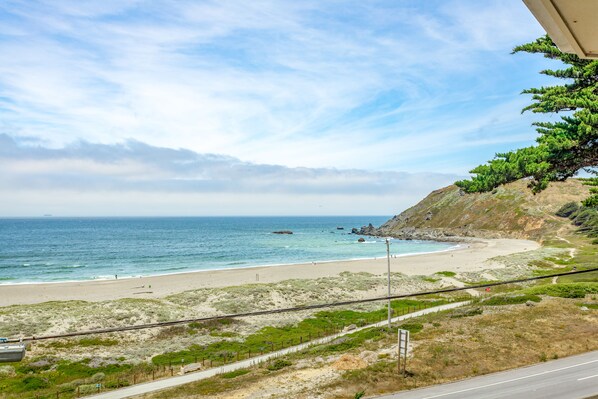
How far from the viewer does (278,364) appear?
29172mm

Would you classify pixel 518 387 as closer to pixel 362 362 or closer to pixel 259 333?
pixel 362 362

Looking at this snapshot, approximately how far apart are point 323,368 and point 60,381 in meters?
18.8

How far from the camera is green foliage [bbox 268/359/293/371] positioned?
28484 mm

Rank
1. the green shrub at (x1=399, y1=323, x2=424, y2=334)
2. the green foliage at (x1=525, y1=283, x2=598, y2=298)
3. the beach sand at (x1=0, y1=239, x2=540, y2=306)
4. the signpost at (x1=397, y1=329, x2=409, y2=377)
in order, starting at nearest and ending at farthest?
the signpost at (x1=397, y1=329, x2=409, y2=377), the green shrub at (x1=399, y1=323, x2=424, y2=334), the green foliage at (x1=525, y1=283, x2=598, y2=298), the beach sand at (x1=0, y1=239, x2=540, y2=306)

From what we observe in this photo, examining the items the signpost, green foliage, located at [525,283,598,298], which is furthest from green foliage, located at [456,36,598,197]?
green foliage, located at [525,283,598,298]

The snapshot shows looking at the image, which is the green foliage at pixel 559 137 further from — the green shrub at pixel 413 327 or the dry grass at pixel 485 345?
the green shrub at pixel 413 327

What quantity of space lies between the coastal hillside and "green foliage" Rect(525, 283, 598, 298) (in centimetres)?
9877

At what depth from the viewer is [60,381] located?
29672 millimetres

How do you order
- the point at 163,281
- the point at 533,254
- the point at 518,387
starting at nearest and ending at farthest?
1. the point at 518,387
2. the point at 163,281
3. the point at 533,254

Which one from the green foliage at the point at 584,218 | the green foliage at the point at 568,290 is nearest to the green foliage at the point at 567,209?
the green foliage at the point at 584,218

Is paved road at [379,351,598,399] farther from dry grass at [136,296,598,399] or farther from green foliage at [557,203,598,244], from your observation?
green foliage at [557,203,598,244]

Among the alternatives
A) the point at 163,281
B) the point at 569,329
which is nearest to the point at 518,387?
the point at 569,329

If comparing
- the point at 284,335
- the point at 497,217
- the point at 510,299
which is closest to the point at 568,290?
the point at 510,299

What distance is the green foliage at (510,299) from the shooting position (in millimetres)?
42500
